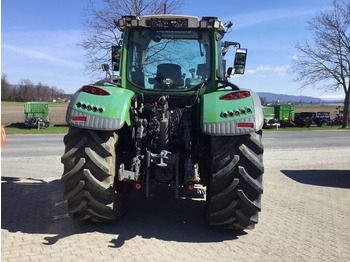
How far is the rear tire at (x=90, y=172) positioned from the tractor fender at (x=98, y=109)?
0.16 meters

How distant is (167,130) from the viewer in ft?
14.8

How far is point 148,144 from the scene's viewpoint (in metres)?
4.66

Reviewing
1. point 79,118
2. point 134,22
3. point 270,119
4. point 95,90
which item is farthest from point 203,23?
point 270,119

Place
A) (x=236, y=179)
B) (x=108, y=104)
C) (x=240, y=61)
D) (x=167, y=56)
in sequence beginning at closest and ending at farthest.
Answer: (x=236, y=179)
(x=108, y=104)
(x=167, y=56)
(x=240, y=61)

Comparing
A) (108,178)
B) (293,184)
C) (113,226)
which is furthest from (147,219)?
(293,184)

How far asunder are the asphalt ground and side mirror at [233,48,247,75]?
2272 millimetres

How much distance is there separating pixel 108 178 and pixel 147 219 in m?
1.06

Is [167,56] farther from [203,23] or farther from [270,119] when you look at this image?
[270,119]

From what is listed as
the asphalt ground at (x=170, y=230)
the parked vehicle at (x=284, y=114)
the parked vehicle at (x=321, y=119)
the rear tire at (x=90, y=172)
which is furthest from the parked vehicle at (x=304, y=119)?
the rear tire at (x=90, y=172)

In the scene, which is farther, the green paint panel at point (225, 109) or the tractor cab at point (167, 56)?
the tractor cab at point (167, 56)

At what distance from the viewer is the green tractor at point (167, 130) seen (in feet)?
13.5

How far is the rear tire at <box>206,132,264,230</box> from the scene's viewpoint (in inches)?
162

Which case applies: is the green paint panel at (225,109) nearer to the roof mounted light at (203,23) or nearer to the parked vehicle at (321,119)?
the roof mounted light at (203,23)

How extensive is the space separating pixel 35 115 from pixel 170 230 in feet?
73.6
